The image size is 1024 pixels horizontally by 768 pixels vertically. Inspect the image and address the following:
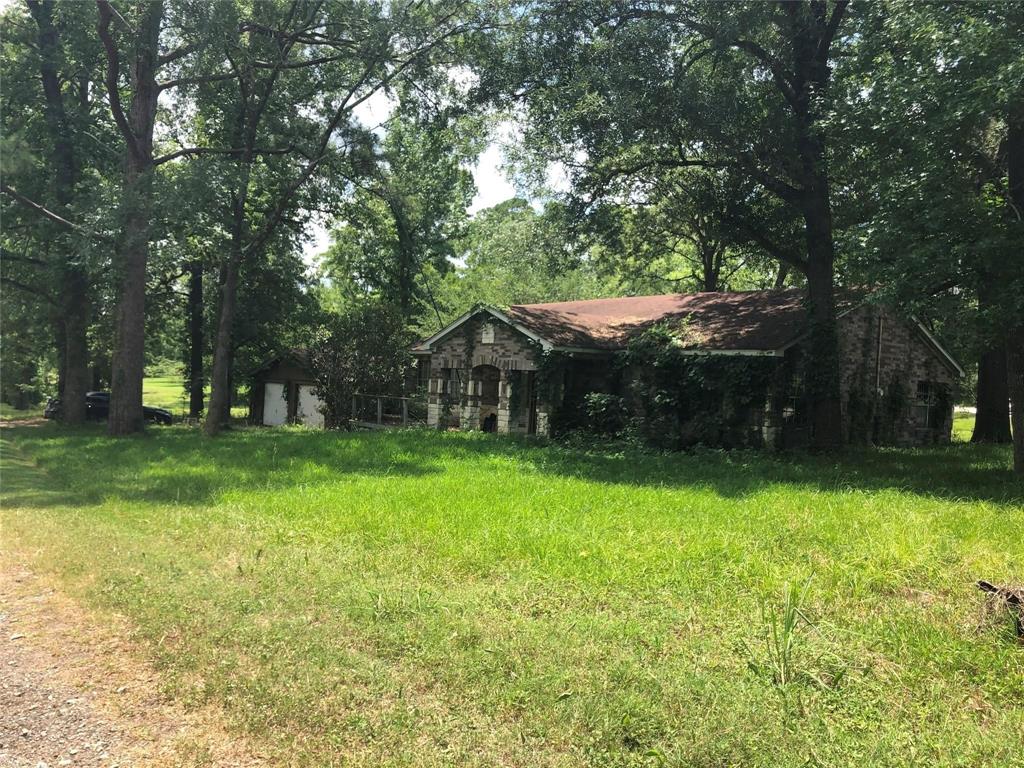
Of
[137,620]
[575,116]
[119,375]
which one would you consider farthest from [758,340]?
[119,375]

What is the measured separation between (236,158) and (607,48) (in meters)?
12.6

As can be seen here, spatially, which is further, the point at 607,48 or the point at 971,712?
the point at 607,48

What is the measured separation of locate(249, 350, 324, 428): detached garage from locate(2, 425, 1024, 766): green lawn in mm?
19582

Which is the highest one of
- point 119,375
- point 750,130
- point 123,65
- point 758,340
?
point 123,65

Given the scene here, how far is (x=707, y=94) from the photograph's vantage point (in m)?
14.9

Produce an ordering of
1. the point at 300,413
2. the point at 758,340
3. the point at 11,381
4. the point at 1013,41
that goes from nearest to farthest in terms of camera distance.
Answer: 1. the point at 1013,41
2. the point at 758,340
3. the point at 300,413
4. the point at 11,381

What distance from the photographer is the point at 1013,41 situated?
985 centimetres

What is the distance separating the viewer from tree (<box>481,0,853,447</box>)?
48.7ft

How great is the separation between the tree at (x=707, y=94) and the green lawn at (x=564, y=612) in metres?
7.74

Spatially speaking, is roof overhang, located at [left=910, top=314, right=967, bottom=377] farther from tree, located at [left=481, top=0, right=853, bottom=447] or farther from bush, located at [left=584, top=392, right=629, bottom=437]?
bush, located at [left=584, top=392, right=629, bottom=437]

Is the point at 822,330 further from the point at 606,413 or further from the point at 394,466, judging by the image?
the point at 394,466

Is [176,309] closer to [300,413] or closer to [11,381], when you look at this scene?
[300,413]

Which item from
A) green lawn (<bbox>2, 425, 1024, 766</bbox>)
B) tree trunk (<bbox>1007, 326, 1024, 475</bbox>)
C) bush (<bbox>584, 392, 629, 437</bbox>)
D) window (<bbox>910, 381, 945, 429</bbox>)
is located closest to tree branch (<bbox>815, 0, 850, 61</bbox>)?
tree trunk (<bbox>1007, 326, 1024, 475</bbox>)

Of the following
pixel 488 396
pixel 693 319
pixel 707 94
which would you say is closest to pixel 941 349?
pixel 693 319
